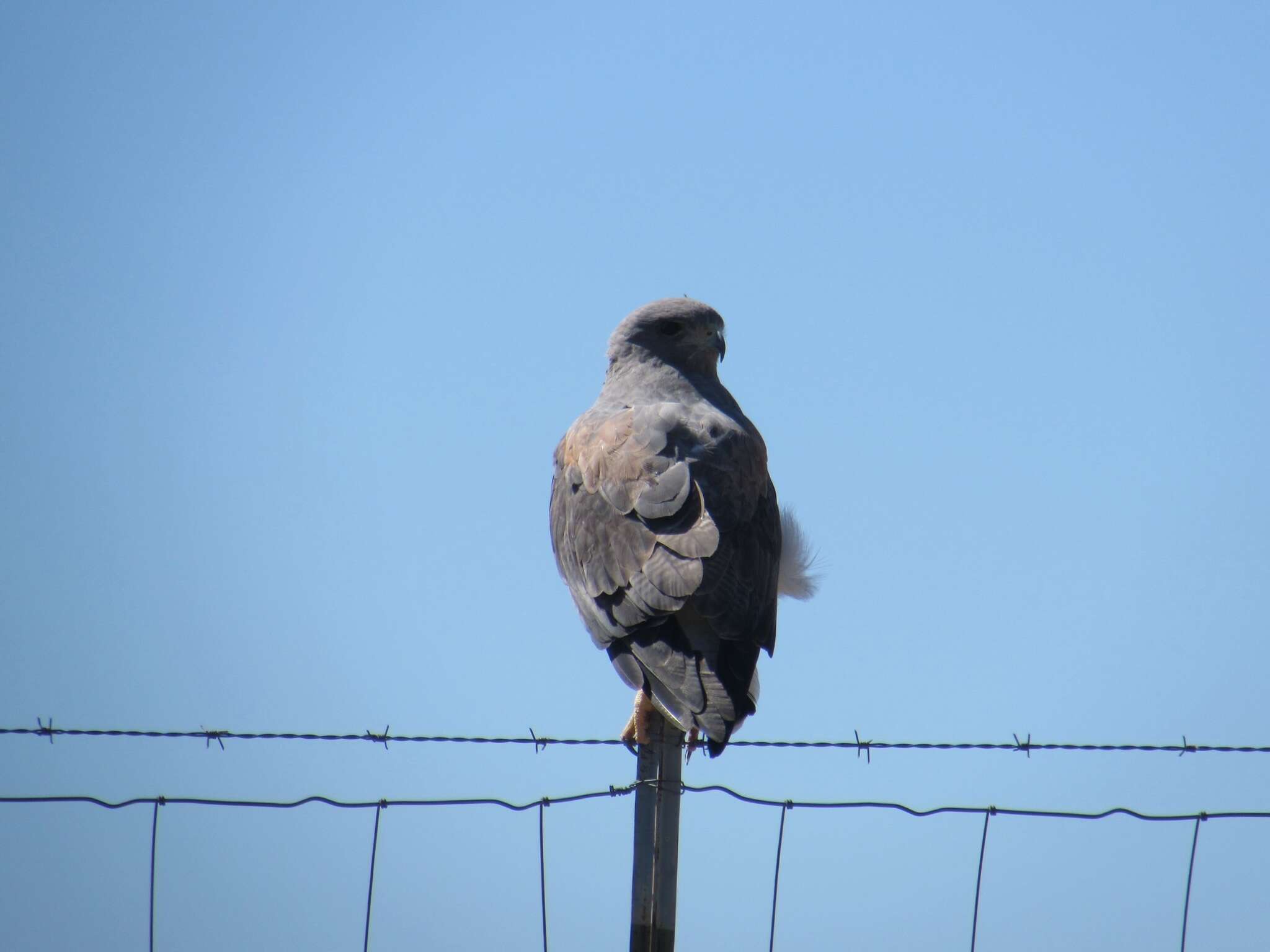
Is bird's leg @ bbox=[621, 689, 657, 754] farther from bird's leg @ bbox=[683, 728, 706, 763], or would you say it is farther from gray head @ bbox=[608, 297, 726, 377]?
gray head @ bbox=[608, 297, 726, 377]

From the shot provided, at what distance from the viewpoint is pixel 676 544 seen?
5570mm

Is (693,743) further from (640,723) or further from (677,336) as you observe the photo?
(677,336)

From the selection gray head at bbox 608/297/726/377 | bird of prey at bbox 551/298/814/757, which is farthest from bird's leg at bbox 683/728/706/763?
gray head at bbox 608/297/726/377

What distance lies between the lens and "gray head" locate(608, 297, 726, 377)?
7297 mm

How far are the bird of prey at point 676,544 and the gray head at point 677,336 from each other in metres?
0.11

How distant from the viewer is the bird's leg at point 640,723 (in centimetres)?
525

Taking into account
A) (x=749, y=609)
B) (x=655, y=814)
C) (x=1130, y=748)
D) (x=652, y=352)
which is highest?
(x=652, y=352)

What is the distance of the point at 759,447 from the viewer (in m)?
6.43

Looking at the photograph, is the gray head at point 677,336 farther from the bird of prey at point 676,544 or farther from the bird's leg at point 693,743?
the bird's leg at point 693,743

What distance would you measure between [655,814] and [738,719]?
2.39ft

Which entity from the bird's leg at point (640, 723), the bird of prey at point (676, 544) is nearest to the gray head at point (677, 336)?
the bird of prey at point (676, 544)

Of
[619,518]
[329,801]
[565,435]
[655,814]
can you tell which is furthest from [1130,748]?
[565,435]

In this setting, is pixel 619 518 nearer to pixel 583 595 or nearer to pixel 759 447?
pixel 583 595

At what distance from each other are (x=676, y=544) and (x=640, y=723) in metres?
0.69
